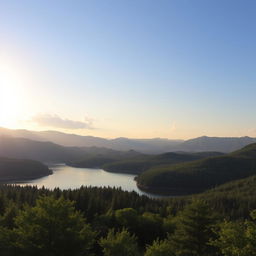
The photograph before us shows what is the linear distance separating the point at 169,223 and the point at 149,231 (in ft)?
17.1

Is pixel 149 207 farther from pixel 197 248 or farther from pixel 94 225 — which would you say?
pixel 197 248

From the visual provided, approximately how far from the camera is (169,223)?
7888 cm

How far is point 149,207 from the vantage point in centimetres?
11088

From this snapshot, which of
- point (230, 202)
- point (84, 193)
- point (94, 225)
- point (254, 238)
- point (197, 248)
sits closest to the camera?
point (254, 238)

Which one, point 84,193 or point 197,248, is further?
point 84,193

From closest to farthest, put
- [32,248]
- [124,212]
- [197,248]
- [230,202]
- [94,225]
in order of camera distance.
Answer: [32,248], [197,248], [94,225], [124,212], [230,202]

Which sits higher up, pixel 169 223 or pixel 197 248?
pixel 197 248

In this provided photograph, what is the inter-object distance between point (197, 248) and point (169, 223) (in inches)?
1595

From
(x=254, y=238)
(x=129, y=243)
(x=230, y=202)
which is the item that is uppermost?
(x=254, y=238)

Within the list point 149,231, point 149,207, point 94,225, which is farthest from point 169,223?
point 149,207

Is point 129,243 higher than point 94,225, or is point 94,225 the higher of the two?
point 129,243

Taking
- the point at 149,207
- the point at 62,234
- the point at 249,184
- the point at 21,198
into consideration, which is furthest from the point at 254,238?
the point at 249,184

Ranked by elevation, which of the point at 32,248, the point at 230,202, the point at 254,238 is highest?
the point at 254,238

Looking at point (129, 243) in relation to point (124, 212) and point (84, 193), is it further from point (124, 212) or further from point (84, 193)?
point (84, 193)
